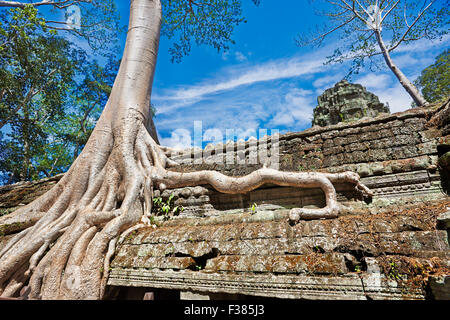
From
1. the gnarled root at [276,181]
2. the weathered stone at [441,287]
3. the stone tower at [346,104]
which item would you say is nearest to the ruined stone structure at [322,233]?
the weathered stone at [441,287]

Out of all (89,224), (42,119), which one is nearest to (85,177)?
(89,224)

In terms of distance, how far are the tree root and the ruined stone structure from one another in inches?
7.3

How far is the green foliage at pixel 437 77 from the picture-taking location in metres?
13.2

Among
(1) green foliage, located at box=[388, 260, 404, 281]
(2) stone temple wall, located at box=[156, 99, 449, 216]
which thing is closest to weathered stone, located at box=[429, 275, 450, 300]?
(1) green foliage, located at box=[388, 260, 404, 281]

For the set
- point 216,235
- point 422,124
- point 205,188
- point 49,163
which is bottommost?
point 216,235

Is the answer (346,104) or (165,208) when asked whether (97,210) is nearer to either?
(165,208)

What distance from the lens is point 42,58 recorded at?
9828mm

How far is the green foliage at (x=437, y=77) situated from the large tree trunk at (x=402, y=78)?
695 cm

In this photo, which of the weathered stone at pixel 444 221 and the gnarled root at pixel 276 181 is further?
the gnarled root at pixel 276 181

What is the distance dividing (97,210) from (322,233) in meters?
3.06

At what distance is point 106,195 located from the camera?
143 inches

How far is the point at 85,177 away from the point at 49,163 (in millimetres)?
15283

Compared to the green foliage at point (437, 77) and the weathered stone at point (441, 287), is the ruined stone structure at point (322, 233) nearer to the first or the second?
the weathered stone at point (441, 287)
